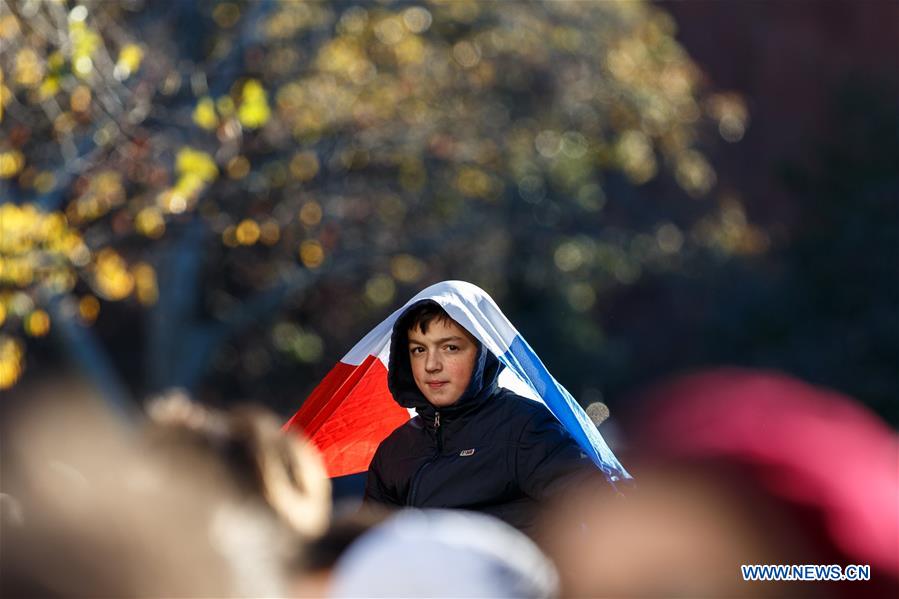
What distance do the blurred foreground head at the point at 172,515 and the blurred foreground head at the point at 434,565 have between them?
0.10 m

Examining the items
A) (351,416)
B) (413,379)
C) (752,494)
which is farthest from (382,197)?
(752,494)

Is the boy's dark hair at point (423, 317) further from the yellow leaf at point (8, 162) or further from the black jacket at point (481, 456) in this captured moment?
the yellow leaf at point (8, 162)

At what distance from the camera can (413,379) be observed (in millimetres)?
4680

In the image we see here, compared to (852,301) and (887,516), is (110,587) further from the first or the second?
(852,301)

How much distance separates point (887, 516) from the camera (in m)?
2.05

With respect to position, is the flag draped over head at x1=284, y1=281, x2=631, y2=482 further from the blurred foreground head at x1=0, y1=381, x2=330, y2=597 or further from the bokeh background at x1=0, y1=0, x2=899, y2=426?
the blurred foreground head at x1=0, y1=381, x2=330, y2=597

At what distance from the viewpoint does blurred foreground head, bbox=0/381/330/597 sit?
2.13 metres

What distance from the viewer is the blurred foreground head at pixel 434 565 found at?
2.15 m

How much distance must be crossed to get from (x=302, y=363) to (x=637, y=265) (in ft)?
13.1

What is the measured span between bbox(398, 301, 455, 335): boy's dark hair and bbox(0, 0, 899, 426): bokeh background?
2.35 metres

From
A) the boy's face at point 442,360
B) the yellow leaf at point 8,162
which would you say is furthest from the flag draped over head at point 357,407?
the yellow leaf at point 8,162

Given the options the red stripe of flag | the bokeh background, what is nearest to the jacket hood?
the red stripe of flag

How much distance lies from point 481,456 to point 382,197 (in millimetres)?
9945

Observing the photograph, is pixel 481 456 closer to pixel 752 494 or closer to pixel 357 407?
pixel 357 407
